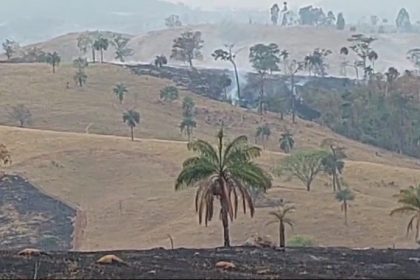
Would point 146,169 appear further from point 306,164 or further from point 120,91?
point 120,91

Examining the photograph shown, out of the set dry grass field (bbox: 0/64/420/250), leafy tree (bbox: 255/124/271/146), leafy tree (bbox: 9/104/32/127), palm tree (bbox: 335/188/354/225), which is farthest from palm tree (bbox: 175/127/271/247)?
leafy tree (bbox: 9/104/32/127)

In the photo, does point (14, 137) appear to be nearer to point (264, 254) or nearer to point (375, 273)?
point (264, 254)

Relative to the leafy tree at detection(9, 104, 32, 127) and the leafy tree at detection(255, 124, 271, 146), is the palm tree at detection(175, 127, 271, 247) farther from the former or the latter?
the leafy tree at detection(9, 104, 32, 127)

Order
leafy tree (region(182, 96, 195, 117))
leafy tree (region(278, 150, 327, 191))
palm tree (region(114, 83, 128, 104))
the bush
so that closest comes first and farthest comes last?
Answer: the bush
leafy tree (region(278, 150, 327, 191))
leafy tree (region(182, 96, 195, 117))
palm tree (region(114, 83, 128, 104))

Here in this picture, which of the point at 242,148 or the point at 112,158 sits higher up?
the point at 242,148

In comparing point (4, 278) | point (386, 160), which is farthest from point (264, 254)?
point (386, 160)

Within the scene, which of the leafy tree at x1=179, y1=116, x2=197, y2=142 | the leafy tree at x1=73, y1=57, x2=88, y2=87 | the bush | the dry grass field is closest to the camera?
the bush
